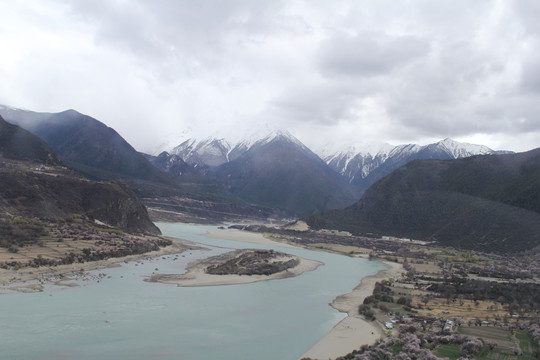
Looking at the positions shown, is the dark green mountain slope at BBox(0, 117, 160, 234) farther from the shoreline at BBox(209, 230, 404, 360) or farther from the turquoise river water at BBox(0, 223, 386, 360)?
the shoreline at BBox(209, 230, 404, 360)

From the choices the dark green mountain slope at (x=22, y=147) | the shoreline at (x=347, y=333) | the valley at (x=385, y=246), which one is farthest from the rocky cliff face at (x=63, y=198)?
the shoreline at (x=347, y=333)

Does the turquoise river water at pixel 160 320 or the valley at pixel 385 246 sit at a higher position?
the valley at pixel 385 246

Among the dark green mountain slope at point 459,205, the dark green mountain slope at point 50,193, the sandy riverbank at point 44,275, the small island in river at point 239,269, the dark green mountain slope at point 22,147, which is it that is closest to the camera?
the sandy riverbank at point 44,275

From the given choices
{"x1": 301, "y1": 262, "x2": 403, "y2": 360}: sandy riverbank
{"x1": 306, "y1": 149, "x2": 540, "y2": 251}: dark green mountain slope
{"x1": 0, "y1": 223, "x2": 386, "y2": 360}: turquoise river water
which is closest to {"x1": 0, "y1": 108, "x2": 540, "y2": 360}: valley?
{"x1": 301, "y1": 262, "x2": 403, "y2": 360}: sandy riverbank

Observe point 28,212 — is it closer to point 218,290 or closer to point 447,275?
point 218,290

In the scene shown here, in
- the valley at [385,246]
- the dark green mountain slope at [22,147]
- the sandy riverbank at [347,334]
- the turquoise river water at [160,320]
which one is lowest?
the turquoise river water at [160,320]

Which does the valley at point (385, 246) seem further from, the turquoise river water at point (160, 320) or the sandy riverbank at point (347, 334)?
the turquoise river water at point (160, 320)
